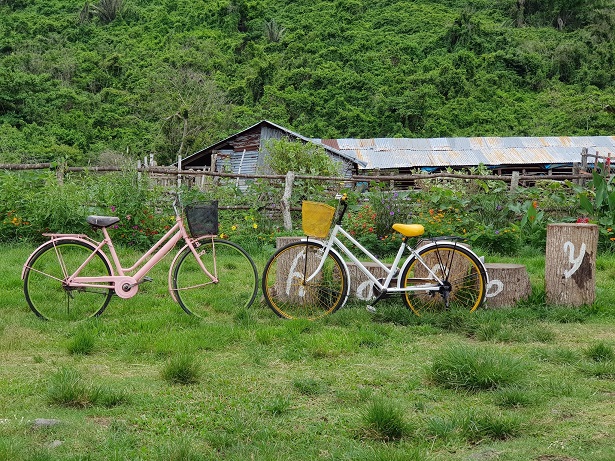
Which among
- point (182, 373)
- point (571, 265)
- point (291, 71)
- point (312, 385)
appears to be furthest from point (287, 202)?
point (291, 71)

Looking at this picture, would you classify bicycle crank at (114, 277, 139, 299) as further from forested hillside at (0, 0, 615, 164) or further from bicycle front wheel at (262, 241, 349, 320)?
forested hillside at (0, 0, 615, 164)

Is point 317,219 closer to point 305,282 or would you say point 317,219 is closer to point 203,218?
point 305,282

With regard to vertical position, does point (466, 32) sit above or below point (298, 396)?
above

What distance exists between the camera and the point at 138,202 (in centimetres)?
1077

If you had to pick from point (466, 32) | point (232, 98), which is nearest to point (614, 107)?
point (466, 32)

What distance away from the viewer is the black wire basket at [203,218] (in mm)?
6539

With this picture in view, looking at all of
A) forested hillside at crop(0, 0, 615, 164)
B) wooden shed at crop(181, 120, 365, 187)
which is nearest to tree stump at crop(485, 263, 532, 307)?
wooden shed at crop(181, 120, 365, 187)

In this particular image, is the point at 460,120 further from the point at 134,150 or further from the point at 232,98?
the point at 134,150

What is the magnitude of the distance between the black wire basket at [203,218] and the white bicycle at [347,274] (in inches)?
24.7

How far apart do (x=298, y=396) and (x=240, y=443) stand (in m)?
0.90

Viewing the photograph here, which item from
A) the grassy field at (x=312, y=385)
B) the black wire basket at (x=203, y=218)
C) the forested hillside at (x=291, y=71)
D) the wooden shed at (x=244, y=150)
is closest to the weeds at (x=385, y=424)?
the grassy field at (x=312, y=385)

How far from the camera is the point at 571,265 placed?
6.80 meters

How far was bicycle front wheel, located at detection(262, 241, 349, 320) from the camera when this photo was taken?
21.7ft

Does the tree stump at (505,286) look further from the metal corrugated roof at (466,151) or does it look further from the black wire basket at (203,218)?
the metal corrugated roof at (466,151)
